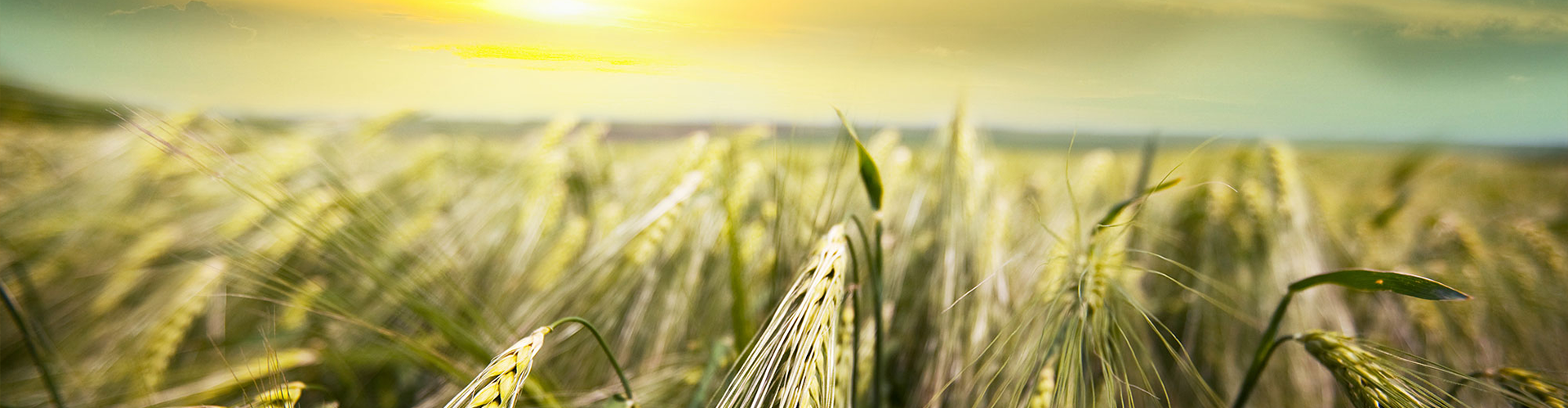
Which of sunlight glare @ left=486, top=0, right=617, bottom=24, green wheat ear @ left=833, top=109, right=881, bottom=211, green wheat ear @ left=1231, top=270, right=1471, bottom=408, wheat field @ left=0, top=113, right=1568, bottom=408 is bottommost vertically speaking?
wheat field @ left=0, top=113, right=1568, bottom=408

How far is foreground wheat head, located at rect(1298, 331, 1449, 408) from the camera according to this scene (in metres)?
0.31

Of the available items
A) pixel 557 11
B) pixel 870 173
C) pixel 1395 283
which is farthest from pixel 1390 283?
pixel 557 11

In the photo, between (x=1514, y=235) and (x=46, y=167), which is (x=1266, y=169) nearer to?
(x=1514, y=235)

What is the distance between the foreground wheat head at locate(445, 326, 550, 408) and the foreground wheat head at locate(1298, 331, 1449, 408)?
1.34 ft

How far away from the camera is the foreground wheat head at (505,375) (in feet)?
0.87

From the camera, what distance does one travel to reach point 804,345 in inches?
11.8

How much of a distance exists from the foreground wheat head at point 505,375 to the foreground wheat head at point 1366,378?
410 millimetres

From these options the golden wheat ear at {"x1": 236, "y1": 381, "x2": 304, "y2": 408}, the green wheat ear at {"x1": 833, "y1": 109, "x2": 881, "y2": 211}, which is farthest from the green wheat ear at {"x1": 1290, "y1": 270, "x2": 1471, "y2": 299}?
the golden wheat ear at {"x1": 236, "y1": 381, "x2": 304, "y2": 408}

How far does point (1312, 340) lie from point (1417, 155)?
762 millimetres

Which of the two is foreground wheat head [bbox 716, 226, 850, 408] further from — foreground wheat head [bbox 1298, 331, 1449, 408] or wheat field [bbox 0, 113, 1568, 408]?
foreground wheat head [bbox 1298, 331, 1449, 408]

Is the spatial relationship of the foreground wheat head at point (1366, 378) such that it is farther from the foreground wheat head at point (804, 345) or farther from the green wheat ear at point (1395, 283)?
the foreground wheat head at point (804, 345)

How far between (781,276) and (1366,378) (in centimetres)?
36

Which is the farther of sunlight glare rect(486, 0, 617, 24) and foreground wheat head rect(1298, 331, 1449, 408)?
sunlight glare rect(486, 0, 617, 24)

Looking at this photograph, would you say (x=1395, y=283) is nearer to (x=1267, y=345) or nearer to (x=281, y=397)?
(x=1267, y=345)
